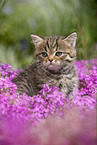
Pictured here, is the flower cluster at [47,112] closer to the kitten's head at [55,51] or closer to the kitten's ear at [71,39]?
the kitten's head at [55,51]

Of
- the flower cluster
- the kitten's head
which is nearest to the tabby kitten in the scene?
the kitten's head

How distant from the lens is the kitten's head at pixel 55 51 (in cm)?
300

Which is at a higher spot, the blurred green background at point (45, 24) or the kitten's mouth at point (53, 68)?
the blurred green background at point (45, 24)

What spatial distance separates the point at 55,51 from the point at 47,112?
1.16 m

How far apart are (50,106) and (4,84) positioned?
2.01 feet

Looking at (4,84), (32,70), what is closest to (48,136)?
(4,84)

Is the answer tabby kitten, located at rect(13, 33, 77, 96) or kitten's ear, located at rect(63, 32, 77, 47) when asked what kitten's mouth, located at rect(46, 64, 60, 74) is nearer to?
tabby kitten, located at rect(13, 33, 77, 96)

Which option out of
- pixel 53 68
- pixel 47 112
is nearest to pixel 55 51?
pixel 53 68

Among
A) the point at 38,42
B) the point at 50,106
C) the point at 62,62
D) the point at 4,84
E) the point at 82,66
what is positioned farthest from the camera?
the point at 82,66

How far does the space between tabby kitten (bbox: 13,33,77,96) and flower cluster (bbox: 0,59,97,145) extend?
0.78 feet

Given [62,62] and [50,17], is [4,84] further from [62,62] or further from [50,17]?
[50,17]

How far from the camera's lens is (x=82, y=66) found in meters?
4.13

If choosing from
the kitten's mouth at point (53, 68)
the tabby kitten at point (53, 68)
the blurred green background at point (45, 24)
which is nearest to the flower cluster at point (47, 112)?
the tabby kitten at point (53, 68)

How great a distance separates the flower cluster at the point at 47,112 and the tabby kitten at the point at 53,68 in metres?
0.24
